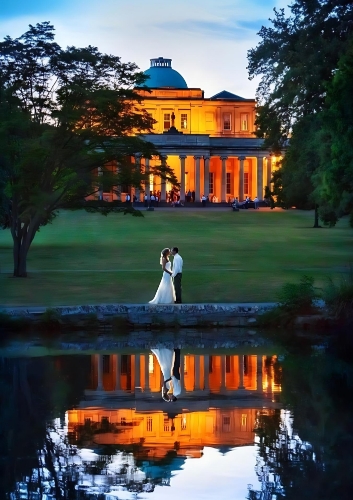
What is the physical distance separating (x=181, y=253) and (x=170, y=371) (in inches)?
1090

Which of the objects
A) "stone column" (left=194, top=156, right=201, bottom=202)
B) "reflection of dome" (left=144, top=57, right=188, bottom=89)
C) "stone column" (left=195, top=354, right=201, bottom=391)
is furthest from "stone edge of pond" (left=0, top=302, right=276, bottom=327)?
"reflection of dome" (left=144, top=57, right=188, bottom=89)

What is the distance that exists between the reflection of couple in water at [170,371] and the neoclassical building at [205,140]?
89.9 meters

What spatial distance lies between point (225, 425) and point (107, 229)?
5021 centimetres

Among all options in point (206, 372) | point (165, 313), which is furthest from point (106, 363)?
point (165, 313)

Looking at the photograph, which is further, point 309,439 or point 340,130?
point 340,130

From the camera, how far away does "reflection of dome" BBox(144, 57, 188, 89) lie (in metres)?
145

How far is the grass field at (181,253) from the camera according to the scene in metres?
28.3

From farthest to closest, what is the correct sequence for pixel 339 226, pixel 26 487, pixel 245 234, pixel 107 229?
pixel 339 226 → pixel 107 229 → pixel 245 234 → pixel 26 487

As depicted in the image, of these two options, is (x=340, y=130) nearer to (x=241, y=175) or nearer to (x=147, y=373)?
(x=147, y=373)

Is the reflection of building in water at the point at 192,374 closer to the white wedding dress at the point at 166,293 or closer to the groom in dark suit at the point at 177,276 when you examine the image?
the white wedding dress at the point at 166,293

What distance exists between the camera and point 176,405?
47.6 feet

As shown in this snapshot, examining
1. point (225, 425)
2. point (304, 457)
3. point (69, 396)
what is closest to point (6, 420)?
point (69, 396)

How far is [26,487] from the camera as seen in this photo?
10.4 metres

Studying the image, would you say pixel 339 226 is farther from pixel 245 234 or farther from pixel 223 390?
pixel 223 390
